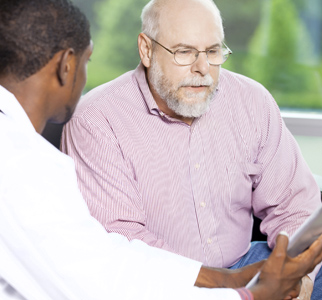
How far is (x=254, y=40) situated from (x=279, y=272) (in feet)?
7.14

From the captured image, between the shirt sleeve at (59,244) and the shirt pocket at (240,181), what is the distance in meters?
0.78

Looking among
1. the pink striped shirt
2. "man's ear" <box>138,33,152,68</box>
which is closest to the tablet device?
the pink striped shirt

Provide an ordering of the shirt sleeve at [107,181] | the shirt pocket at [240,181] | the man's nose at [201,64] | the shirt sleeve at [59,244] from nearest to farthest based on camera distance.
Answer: the shirt sleeve at [59,244]
the shirt sleeve at [107,181]
the man's nose at [201,64]
the shirt pocket at [240,181]

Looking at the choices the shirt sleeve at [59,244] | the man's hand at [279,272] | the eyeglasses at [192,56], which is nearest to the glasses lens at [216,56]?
the eyeglasses at [192,56]

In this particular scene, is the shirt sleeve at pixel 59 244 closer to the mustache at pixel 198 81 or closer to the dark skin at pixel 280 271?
the dark skin at pixel 280 271

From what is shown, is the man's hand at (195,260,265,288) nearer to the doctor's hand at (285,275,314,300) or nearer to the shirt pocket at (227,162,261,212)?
the doctor's hand at (285,275,314,300)

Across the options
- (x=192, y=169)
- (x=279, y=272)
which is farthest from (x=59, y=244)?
(x=192, y=169)

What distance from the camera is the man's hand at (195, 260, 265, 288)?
163cm

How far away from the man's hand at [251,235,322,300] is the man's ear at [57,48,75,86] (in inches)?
25.8

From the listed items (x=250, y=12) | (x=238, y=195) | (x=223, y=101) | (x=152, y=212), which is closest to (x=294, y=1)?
(x=250, y=12)

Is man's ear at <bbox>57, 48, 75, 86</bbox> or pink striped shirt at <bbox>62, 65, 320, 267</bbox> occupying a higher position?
man's ear at <bbox>57, 48, 75, 86</bbox>

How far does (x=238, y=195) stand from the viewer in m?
2.12

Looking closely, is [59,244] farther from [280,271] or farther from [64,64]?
[280,271]

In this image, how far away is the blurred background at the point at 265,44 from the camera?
3.39m
